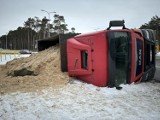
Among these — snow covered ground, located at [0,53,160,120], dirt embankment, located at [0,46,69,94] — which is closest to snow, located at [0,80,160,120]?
snow covered ground, located at [0,53,160,120]

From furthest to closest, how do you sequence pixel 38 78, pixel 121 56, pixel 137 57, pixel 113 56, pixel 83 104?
pixel 38 78
pixel 137 57
pixel 121 56
pixel 113 56
pixel 83 104

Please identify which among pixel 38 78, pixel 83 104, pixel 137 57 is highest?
pixel 137 57

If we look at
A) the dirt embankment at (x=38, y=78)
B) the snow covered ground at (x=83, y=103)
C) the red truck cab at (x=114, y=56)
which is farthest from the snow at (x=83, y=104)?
the dirt embankment at (x=38, y=78)

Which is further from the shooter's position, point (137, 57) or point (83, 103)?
point (137, 57)

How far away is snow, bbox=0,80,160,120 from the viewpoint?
4.34 m

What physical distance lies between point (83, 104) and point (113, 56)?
181 centimetres

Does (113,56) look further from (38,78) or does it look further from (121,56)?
(38,78)

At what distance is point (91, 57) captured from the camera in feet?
21.6

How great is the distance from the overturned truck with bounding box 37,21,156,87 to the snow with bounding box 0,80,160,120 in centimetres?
30

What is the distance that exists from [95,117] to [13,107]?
1698 millimetres

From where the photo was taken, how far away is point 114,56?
247 inches

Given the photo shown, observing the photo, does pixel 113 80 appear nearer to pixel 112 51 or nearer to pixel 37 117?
pixel 112 51

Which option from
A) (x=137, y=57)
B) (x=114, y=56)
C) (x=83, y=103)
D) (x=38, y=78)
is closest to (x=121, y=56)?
(x=114, y=56)

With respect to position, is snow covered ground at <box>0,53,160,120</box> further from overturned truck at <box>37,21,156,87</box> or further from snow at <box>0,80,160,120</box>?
overturned truck at <box>37,21,156,87</box>
